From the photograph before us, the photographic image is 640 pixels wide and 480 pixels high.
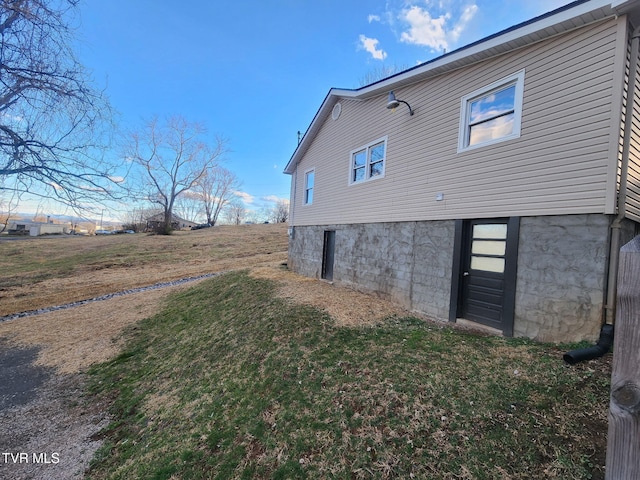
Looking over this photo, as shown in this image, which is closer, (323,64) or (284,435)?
(284,435)

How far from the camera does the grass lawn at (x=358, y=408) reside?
2.69 m

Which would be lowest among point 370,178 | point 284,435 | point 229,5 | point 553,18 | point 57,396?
point 57,396

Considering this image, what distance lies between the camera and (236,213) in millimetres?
61750

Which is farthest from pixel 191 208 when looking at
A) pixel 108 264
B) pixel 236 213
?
pixel 108 264

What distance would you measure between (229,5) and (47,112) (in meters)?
8.08

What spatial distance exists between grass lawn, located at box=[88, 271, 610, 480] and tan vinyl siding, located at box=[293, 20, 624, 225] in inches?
94.5

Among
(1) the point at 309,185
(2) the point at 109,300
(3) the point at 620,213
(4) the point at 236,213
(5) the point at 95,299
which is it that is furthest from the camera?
(4) the point at 236,213

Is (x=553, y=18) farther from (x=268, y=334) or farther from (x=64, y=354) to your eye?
(x=64, y=354)

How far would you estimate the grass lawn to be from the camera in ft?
8.82

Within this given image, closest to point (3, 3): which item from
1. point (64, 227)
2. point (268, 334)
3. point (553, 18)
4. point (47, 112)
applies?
point (47, 112)

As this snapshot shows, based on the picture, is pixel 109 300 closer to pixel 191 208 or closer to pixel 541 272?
pixel 541 272

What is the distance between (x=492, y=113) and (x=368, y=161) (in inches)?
140

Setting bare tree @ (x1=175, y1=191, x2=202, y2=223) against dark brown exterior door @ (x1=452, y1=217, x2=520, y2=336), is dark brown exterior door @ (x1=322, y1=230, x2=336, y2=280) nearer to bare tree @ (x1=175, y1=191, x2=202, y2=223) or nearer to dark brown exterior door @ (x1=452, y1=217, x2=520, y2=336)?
dark brown exterior door @ (x1=452, y1=217, x2=520, y2=336)

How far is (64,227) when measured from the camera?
43719 mm
